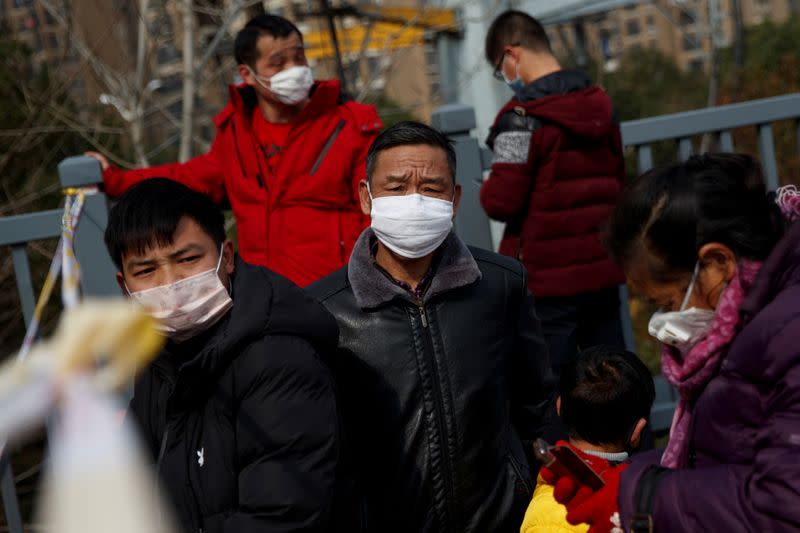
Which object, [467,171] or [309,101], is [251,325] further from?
[467,171]

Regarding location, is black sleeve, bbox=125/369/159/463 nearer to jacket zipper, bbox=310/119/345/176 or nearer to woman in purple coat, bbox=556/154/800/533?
woman in purple coat, bbox=556/154/800/533

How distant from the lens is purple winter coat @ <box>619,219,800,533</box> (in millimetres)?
2203

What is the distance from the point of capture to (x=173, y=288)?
9.96 feet

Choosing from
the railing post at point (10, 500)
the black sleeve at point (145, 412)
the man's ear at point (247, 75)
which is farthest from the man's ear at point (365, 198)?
the railing post at point (10, 500)

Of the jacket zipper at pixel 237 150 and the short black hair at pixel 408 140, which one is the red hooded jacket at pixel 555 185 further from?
the jacket zipper at pixel 237 150

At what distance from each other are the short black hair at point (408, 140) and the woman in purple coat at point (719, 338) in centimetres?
138

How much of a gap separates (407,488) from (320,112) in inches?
79.2

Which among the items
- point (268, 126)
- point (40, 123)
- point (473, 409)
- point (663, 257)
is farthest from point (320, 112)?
point (40, 123)

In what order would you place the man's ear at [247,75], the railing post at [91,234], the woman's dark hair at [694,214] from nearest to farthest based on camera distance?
1. the woman's dark hair at [694,214]
2. the railing post at [91,234]
3. the man's ear at [247,75]

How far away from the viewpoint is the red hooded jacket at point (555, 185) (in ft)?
15.8

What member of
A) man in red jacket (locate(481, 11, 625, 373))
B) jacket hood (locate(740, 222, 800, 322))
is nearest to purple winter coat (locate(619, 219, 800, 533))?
jacket hood (locate(740, 222, 800, 322))

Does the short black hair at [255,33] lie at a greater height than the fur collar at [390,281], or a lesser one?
greater

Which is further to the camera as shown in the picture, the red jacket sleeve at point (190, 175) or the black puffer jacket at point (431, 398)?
the red jacket sleeve at point (190, 175)

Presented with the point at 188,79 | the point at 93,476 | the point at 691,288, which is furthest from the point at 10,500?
the point at 188,79
